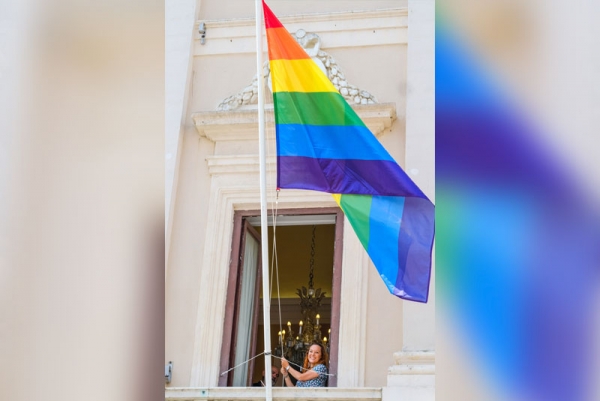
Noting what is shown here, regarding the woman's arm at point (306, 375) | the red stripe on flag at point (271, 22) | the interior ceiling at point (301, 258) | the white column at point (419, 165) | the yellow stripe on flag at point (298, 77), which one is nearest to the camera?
the yellow stripe on flag at point (298, 77)

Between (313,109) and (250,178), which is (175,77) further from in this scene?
(313,109)

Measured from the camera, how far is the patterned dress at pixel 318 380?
7.29 meters

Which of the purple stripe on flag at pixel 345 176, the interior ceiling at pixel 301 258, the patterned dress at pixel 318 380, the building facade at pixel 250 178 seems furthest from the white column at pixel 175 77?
the interior ceiling at pixel 301 258

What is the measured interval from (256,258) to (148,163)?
731 cm

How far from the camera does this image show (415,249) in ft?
20.0

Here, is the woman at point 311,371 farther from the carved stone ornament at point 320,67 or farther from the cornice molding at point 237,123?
the carved stone ornament at point 320,67

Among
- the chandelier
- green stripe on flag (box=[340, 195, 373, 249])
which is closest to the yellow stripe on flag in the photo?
green stripe on flag (box=[340, 195, 373, 249])

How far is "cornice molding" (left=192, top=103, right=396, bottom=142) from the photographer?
27.0 ft

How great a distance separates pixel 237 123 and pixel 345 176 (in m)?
2.43

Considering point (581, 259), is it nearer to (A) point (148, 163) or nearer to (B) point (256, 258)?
(A) point (148, 163)

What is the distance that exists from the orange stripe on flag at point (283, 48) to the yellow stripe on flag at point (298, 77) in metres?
0.04

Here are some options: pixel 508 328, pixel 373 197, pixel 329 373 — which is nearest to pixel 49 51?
pixel 508 328

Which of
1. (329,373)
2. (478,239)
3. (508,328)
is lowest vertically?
(329,373)

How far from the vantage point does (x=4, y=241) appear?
1.24 metres
